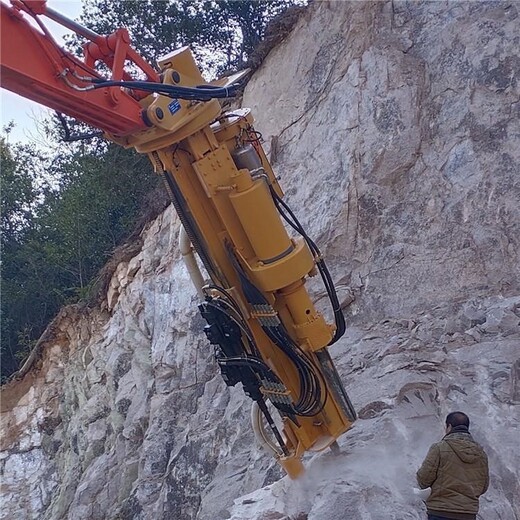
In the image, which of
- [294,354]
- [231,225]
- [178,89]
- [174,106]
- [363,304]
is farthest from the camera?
[363,304]

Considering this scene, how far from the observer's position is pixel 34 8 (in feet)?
12.2

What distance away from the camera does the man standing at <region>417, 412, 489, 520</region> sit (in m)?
4.35

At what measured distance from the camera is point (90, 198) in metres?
15.2

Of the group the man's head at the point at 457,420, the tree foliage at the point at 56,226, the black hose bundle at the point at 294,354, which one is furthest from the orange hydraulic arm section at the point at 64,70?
the tree foliage at the point at 56,226

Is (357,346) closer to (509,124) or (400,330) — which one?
(400,330)

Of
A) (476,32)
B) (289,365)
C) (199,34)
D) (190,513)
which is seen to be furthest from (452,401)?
(199,34)

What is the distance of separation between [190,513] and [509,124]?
5.57m

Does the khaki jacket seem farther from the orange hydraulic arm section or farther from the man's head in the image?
the orange hydraulic arm section

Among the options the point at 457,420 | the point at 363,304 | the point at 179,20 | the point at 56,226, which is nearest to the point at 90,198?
the point at 56,226

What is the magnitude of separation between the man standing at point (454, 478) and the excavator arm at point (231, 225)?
91 centimetres

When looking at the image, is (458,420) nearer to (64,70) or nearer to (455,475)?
(455,475)

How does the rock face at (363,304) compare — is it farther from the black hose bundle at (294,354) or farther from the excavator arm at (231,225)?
the excavator arm at (231,225)

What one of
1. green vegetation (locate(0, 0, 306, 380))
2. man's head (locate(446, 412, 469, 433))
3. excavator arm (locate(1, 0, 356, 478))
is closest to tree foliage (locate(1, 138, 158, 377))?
green vegetation (locate(0, 0, 306, 380))

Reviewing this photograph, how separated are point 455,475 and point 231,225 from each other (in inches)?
87.8
